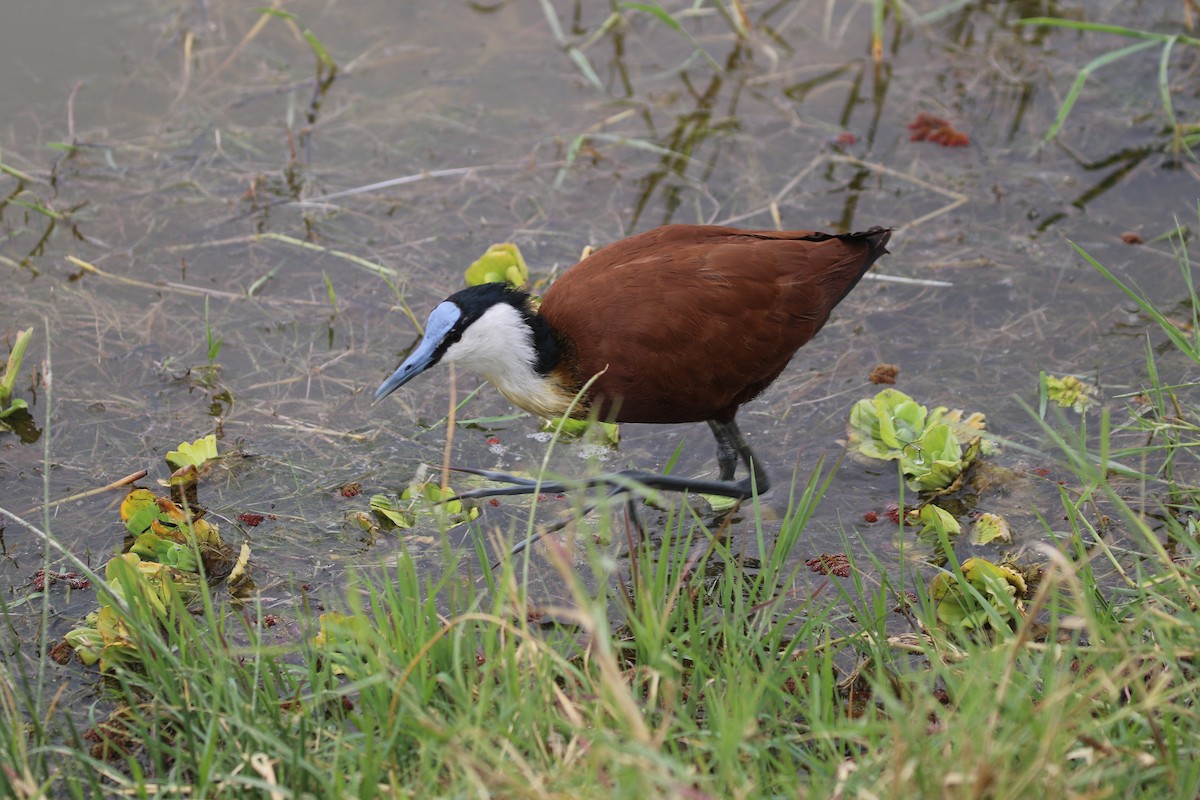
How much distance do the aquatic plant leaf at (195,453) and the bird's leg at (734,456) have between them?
1638 mm

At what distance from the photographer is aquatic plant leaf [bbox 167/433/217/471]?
4.02 metres

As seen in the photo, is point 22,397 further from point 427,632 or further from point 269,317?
point 427,632

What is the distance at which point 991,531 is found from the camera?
3.88 meters

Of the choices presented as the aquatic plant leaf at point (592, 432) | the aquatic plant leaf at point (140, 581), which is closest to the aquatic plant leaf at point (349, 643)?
the aquatic plant leaf at point (140, 581)

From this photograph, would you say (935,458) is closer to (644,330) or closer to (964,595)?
(964,595)

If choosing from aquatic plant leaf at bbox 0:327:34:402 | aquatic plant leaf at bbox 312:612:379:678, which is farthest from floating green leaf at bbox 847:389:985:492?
aquatic plant leaf at bbox 0:327:34:402

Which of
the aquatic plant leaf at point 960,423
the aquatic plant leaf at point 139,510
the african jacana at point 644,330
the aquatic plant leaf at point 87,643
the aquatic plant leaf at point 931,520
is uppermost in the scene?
the african jacana at point 644,330

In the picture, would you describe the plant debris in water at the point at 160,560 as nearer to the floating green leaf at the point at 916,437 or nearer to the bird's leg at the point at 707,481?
the bird's leg at the point at 707,481

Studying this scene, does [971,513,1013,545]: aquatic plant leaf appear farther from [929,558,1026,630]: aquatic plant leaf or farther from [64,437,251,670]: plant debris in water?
[64,437,251,670]: plant debris in water

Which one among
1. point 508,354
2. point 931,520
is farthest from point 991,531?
point 508,354

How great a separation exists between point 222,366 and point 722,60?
9.78ft

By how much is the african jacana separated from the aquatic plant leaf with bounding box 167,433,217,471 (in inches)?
28.5

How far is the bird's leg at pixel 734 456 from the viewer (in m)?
4.08

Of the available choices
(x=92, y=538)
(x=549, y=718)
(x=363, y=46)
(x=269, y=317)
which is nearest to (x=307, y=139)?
(x=363, y=46)
